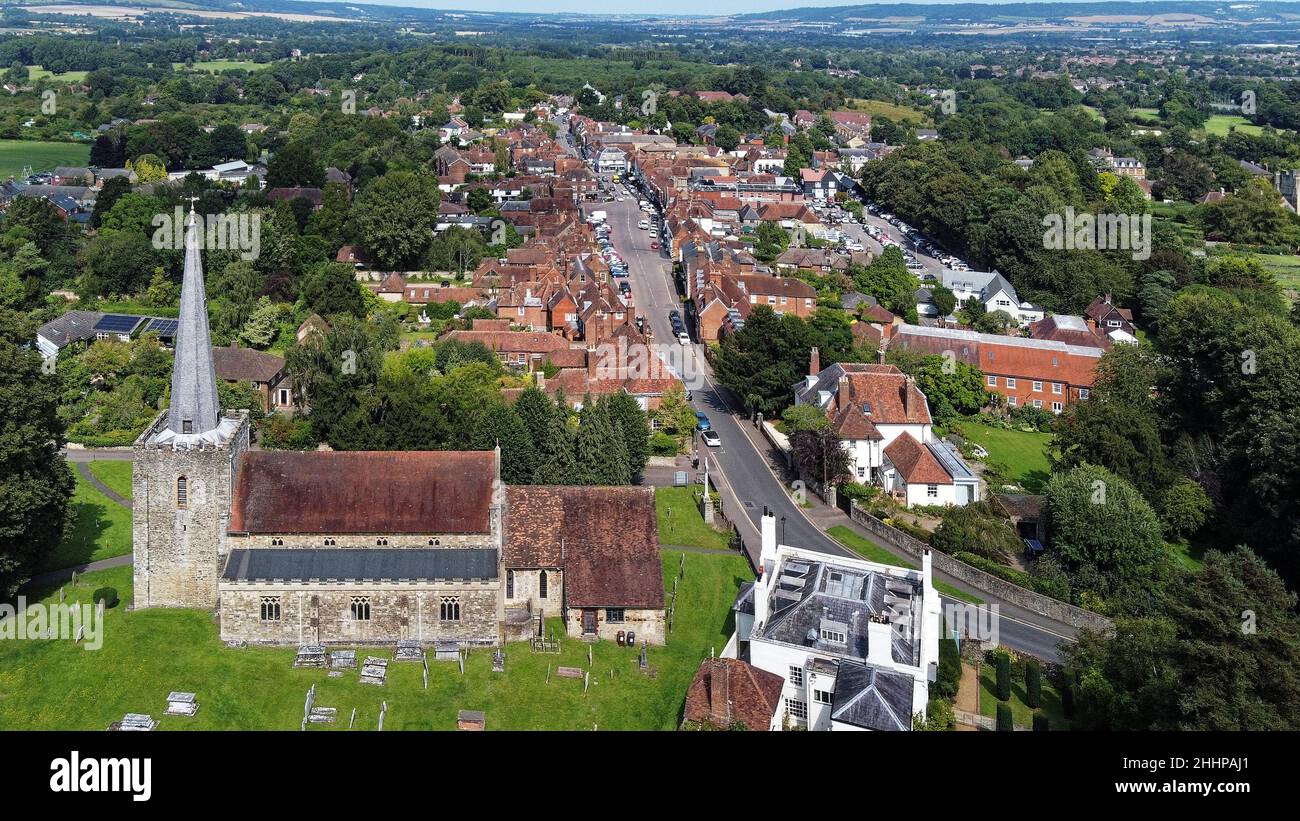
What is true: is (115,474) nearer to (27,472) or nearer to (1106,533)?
(27,472)

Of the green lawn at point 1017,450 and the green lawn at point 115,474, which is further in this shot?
the green lawn at point 1017,450

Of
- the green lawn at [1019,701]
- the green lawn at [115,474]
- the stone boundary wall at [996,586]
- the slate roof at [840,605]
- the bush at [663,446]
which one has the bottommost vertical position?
the green lawn at [1019,701]

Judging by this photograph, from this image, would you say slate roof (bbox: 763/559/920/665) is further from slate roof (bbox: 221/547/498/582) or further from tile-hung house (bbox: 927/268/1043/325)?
tile-hung house (bbox: 927/268/1043/325)

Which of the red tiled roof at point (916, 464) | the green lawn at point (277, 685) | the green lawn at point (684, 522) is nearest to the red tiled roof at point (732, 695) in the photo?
the green lawn at point (277, 685)

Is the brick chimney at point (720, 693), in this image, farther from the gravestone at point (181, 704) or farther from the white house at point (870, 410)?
the white house at point (870, 410)

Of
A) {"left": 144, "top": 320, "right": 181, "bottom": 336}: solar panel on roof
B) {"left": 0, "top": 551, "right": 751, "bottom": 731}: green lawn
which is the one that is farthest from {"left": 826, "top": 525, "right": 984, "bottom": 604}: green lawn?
{"left": 144, "top": 320, "right": 181, "bottom": 336}: solar panel on roof
